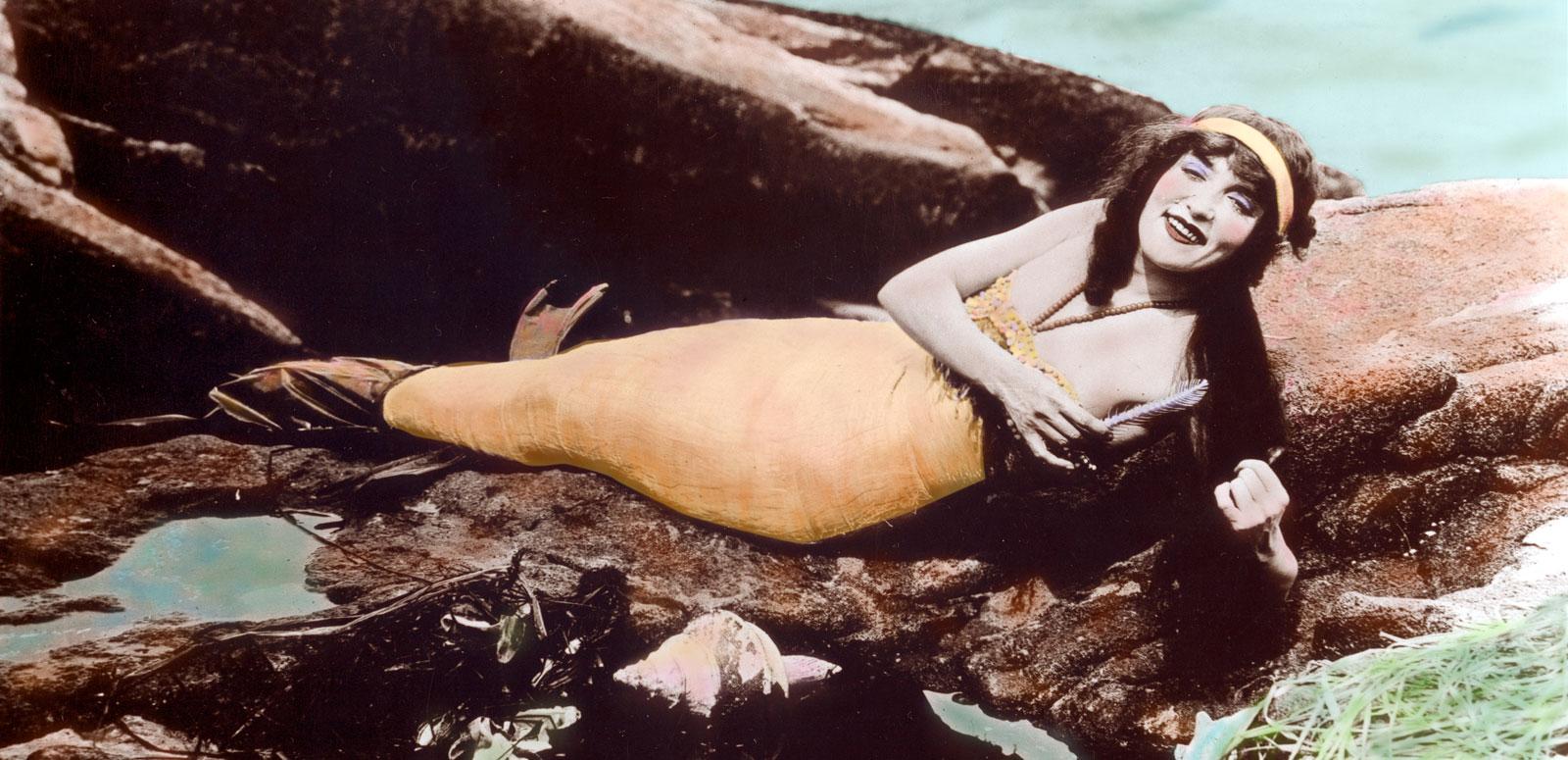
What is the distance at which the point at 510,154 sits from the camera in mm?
2303

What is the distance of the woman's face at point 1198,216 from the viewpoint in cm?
213

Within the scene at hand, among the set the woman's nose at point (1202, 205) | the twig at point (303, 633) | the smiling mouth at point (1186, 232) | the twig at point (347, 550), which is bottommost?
the twig at point (303, 633)

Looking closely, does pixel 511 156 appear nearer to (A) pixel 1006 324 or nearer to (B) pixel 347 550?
(B) pixel 347 550

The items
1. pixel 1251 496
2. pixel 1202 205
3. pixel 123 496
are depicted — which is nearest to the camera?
pixel 1202 205

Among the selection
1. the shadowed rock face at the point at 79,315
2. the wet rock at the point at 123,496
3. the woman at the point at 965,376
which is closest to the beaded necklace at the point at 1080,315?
the woman at the point at 965,376

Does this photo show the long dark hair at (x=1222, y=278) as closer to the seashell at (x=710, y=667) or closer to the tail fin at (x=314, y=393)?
the seashell at (x=710, y=667)

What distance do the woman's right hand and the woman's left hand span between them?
0.38 m

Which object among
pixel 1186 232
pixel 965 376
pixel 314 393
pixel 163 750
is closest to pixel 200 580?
pixel 163 750

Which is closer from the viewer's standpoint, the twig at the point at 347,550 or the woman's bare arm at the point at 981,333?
the woman's bare arm at the point at 981,333

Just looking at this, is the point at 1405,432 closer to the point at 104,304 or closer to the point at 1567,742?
the point at 1567,742

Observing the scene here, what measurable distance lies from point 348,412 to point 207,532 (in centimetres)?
50

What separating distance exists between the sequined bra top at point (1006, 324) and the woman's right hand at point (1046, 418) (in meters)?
0.03

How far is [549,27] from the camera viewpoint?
2.30 m

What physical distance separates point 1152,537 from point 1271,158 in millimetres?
1028
